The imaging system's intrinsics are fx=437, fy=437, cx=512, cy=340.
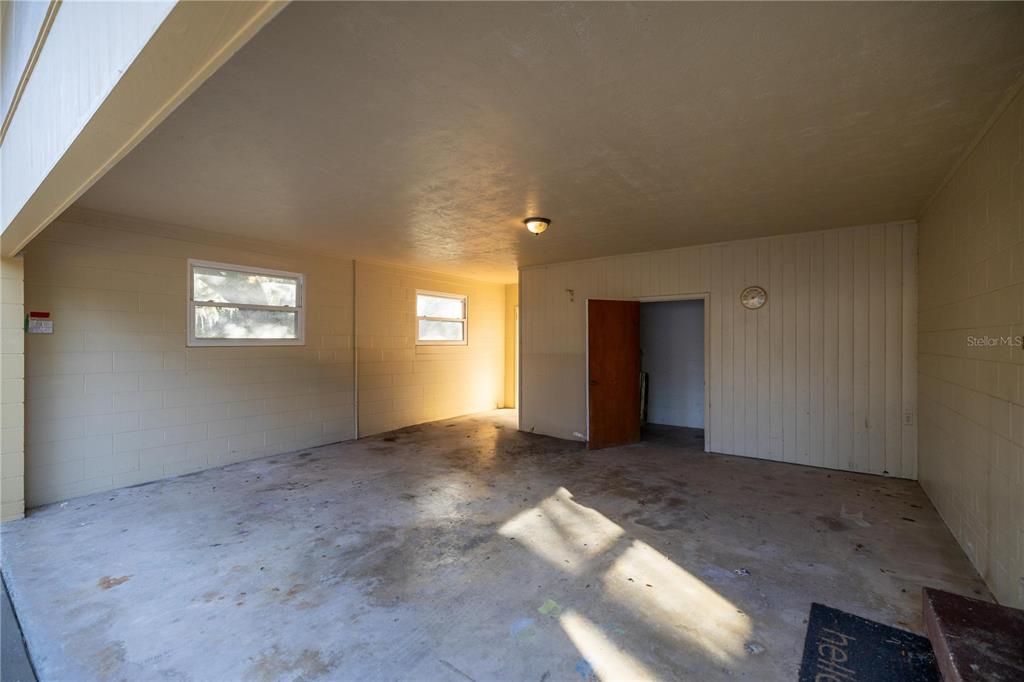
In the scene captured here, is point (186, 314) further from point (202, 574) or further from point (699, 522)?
point (699, 522)

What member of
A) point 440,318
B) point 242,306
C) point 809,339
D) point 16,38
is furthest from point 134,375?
point 809,339

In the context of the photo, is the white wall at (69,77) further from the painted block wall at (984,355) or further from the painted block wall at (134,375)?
the painted block wall at (984,355)

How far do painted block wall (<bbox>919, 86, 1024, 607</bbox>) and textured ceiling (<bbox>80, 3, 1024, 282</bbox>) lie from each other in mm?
310

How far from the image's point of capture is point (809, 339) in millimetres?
4859

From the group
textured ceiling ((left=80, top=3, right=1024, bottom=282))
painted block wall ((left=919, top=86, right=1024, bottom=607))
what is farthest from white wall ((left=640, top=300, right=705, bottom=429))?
painted block wall ((left=919, top=86, right=1024, bottom=607))

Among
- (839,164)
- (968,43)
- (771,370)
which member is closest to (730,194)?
(839,164)

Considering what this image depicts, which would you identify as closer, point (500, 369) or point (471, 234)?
point (471, 234)

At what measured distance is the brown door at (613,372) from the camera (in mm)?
5738

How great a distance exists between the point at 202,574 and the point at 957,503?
16.4 ft

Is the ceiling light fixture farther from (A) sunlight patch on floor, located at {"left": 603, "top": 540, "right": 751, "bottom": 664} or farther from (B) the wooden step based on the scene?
(B) the wooden step

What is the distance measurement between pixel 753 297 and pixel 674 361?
242 cm

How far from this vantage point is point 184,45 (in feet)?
3.58

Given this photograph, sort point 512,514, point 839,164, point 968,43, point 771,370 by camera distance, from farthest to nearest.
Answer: point 771,370, point 512,514, point 839,164, point 968,43
